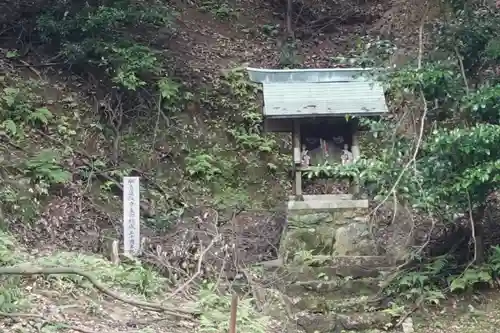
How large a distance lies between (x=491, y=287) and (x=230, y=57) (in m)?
9.27

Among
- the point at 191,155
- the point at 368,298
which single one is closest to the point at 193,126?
the point at 191,155

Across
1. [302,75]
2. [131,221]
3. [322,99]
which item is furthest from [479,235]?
[131,221]

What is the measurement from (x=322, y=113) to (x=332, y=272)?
8.23 feet

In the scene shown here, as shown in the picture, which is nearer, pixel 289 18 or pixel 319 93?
pixel 319 93

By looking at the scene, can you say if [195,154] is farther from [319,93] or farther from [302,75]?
[319,93]

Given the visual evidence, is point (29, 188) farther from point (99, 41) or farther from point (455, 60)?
point (455, 60)

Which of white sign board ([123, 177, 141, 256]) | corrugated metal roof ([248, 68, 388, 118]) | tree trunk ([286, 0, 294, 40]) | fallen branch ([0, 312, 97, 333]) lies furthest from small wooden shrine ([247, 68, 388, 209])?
tree trunk ([286, 0, 294, 40])

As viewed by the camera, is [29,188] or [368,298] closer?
[368,298]

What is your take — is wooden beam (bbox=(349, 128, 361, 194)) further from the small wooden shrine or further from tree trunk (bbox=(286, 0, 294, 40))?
tree trunk (bbox=(286, 0, 294, 40))

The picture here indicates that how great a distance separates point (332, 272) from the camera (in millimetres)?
8484

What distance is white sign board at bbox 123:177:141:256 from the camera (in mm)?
8273

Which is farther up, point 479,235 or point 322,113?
point 322,113

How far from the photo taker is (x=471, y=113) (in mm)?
7559

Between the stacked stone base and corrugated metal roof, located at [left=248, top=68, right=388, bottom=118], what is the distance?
5.15ft
